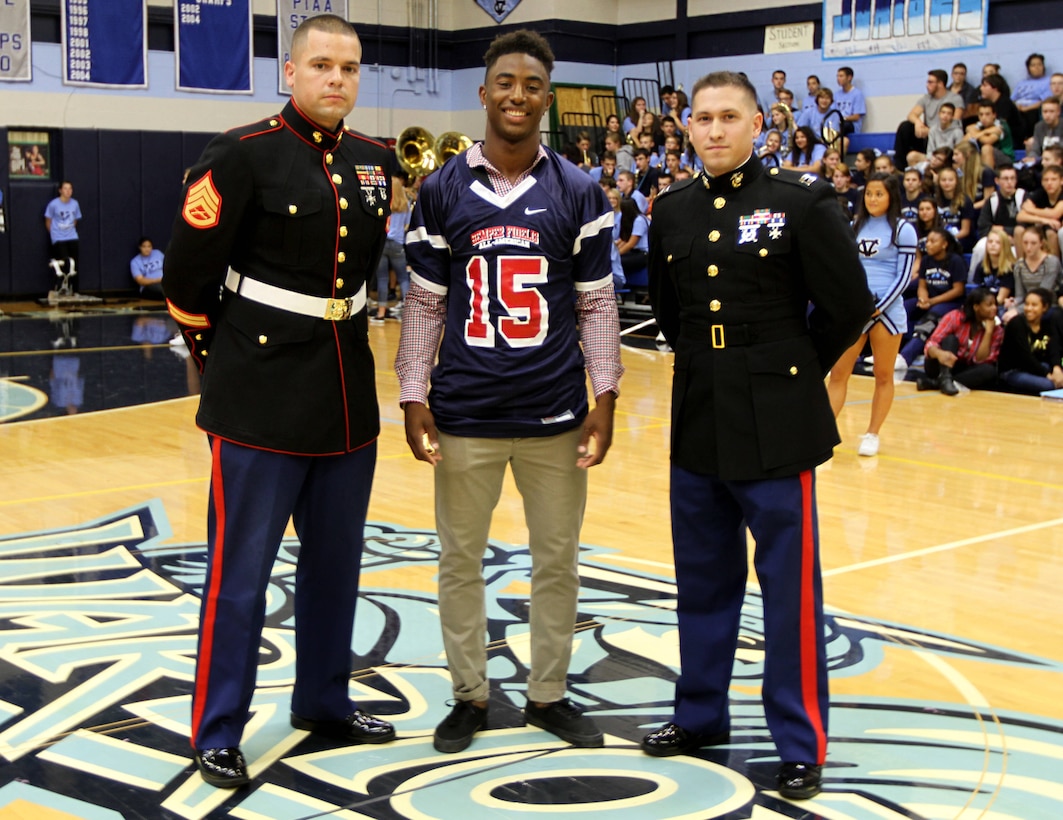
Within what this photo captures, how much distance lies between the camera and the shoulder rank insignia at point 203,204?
334 cm

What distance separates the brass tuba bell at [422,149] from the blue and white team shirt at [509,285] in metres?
13.2

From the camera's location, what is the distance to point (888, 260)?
7793mm

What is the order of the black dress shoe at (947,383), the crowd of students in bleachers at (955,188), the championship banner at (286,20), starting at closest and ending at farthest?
the black dress shoe at (947,383), the crowd of students in bleachers at (955,188), the championship banner at (286,20)

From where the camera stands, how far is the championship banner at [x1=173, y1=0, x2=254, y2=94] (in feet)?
63.9

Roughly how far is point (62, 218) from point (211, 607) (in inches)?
627

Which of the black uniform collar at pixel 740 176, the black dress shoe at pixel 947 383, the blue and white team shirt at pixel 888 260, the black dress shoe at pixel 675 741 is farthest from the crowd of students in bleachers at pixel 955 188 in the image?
the black dress shoe at pixel 675 741

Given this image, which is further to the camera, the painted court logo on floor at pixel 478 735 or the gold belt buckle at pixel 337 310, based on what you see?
the gold belt buckle at pixel 337 310

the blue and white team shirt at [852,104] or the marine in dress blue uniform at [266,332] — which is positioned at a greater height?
the blue and white team shirt at [852,104]

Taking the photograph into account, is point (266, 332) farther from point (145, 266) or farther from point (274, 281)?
point (145, 266)

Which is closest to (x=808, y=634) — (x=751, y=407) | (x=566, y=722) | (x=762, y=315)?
(x=751, y=407)

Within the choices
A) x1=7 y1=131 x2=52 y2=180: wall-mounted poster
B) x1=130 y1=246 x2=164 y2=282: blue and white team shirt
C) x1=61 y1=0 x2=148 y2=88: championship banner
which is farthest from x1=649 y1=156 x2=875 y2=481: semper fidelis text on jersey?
x1=61 y1=0 x2=148 y2=88: championship banner

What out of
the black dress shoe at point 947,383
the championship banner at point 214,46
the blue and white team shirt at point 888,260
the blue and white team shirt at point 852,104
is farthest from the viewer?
the championship banner at point 214,46

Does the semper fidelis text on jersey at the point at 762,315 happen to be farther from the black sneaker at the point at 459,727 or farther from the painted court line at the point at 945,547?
the painted court line at the point at 945,547

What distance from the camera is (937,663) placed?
4.39m
